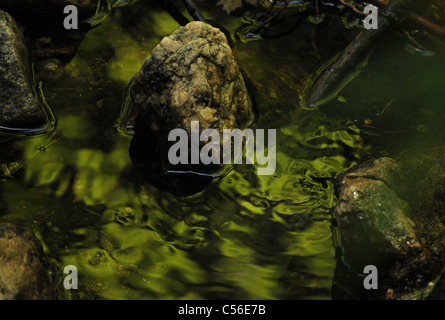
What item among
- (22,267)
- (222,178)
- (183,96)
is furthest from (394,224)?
(22,267)

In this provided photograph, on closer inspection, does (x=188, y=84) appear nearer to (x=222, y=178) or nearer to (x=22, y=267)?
(x=222, y=178)

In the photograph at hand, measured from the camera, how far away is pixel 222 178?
295 centimetres

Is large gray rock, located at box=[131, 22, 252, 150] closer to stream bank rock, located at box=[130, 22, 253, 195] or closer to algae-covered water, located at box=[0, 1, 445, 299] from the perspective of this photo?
stream bank rock, located at box=[130, 22, 253, 195]

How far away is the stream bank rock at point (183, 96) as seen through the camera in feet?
9.38

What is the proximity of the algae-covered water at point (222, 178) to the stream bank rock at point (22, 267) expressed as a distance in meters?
0.14

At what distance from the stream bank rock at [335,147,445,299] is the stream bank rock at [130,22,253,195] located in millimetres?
833

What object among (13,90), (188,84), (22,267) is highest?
(188,84)

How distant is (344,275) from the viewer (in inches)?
102

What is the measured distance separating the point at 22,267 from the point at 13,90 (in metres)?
1.24

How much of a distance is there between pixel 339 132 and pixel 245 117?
2.02ft

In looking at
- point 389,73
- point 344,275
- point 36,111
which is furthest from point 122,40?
point 344,275

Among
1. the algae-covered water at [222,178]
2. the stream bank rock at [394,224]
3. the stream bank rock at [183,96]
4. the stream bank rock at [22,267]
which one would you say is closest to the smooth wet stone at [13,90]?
the algae-covered water at [222,178]

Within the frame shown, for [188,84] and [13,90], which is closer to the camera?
[188,84]

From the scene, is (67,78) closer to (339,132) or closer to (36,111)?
(36,111)
